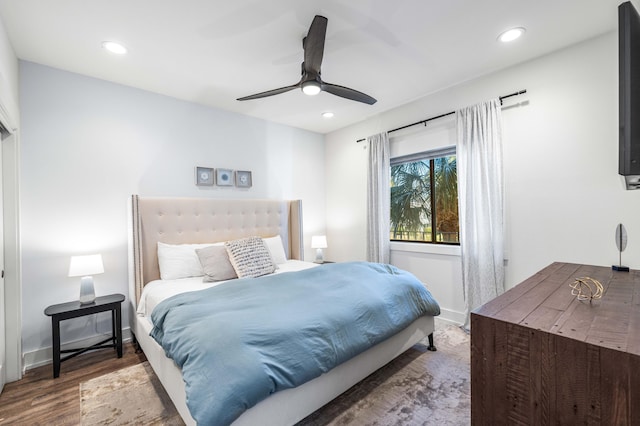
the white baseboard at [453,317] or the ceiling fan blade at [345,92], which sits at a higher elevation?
the ceiling fan blade at [345,92]

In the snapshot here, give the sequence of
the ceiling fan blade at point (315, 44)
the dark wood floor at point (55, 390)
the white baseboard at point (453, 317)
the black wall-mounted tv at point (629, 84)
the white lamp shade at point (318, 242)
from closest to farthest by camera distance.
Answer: the black wall-mounted tv at point (629, 84), the ceiling fan blade at point (315, 44), the dark wood floor at point (55, 390), the white baseboard at point (453, 317), the white lamp shade at point (318, 242)

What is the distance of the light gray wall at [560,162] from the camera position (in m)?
2.33

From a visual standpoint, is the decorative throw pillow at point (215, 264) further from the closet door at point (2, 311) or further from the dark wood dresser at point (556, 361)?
the dark wood dresser at point (556, 361)

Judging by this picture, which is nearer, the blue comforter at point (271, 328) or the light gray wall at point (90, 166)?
the blue comforter at point (271, 328)

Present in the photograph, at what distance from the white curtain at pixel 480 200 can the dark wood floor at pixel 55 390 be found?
3.26 metres

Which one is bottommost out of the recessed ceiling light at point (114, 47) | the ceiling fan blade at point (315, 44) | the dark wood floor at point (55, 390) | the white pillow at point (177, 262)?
the dark wood floor at point (55, 390)

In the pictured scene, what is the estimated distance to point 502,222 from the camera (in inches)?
111

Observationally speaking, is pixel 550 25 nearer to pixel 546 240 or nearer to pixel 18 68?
pixel 546 240

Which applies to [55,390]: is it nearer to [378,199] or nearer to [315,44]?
[315,44]

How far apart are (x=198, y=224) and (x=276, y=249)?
3.28 ft

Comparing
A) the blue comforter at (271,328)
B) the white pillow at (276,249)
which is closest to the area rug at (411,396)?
the blue comforter at (271,328)

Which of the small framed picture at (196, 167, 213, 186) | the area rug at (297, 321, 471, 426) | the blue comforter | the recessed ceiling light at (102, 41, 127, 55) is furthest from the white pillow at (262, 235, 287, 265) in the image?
the recessed ceiling light at (102, 41, 127, 55)

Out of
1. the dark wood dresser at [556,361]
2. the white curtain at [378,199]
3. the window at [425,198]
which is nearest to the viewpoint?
the dark wood dresser at [556,361]

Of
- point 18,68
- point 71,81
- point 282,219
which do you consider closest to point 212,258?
point 282,219
